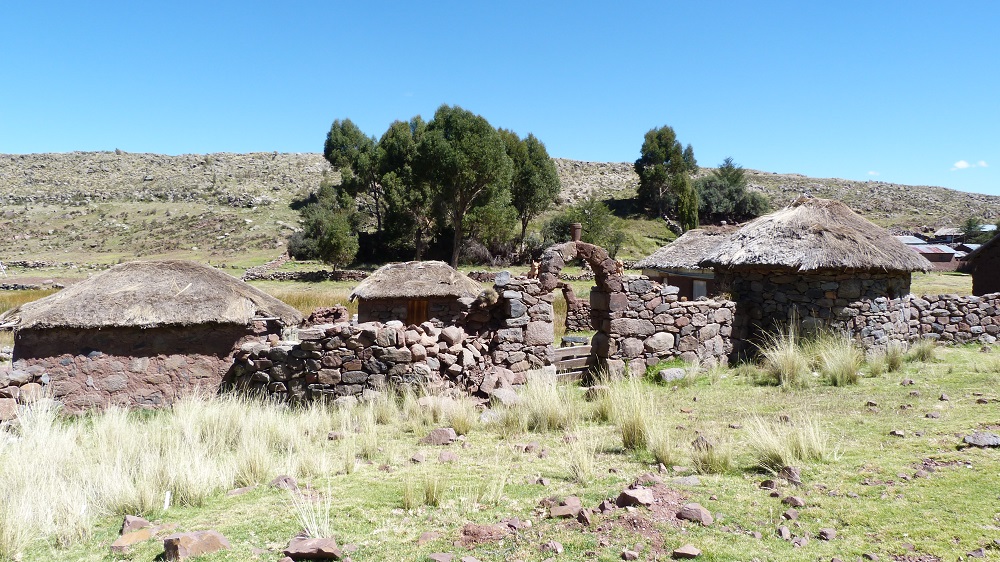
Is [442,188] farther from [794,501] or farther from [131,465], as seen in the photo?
[794,501]

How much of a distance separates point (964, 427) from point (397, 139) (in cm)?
3758

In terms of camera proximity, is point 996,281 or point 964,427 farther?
point 996,281

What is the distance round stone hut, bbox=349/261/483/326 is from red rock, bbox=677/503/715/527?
460 inches

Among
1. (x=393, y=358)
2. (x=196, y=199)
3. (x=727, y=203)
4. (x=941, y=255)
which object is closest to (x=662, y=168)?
(x=727, y=203)

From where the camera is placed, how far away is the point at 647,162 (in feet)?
189

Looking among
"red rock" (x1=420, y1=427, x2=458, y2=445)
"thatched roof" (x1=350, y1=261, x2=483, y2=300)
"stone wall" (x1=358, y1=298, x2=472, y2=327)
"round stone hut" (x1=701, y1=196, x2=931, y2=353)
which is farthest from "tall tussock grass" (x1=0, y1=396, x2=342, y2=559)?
"round stone hut" (x1=701, y1=196, x2=931, y2=353)

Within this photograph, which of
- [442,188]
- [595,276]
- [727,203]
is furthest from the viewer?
[727,203]

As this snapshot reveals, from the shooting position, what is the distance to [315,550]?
3830mm

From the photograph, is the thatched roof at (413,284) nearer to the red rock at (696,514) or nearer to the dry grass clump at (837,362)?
the dry grass clump at (837,362)

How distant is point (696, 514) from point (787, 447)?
1.65 metres

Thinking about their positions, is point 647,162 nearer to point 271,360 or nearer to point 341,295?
point 341,295

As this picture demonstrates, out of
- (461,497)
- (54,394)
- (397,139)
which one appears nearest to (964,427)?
(461,497)

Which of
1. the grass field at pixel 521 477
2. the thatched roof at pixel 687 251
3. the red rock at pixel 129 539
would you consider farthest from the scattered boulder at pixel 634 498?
the thatched roof at pixel 687 251

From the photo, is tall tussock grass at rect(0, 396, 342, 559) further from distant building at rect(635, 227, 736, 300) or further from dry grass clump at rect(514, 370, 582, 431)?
distant building at rect(635, 227, 736, 300)
